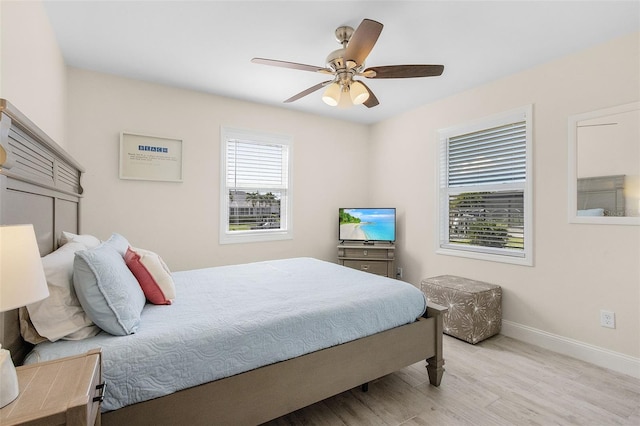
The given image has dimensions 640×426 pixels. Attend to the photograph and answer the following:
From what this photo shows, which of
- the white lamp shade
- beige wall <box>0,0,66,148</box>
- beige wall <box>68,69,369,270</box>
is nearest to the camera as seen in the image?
the white lamp shade

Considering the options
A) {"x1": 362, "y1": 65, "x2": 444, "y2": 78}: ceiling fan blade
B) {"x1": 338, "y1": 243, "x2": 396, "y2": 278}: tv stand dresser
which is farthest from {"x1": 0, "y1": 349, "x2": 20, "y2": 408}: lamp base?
{"x1": 338, "y1": 243, "x2": 396, "y2": 278}: tv stand dresser

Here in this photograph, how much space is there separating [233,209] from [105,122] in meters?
1.51

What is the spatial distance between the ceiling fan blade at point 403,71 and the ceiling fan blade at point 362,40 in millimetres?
188

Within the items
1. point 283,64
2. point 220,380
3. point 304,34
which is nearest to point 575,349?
point 220,380

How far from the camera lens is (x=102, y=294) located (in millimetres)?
1310

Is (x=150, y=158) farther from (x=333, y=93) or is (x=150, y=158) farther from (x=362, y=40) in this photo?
(x=362, y=40)

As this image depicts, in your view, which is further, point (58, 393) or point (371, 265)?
point (371, 265)

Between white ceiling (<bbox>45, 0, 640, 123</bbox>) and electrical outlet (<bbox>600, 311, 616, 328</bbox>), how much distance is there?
6.97 ft

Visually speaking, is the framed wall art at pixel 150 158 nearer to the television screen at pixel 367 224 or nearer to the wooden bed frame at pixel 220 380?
the wooden bed frame at pixel 220 380

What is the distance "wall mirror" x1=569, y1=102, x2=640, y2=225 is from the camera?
2307mm

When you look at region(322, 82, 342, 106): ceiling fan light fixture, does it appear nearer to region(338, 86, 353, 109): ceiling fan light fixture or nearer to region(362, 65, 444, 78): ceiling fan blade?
region(338, 86, 353, 109): ceiling fan light fixture

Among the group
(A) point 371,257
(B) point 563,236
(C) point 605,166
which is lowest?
(A) point 371,257

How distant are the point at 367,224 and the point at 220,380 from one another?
3.07 m

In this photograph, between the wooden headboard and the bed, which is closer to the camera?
the wooden headboard
